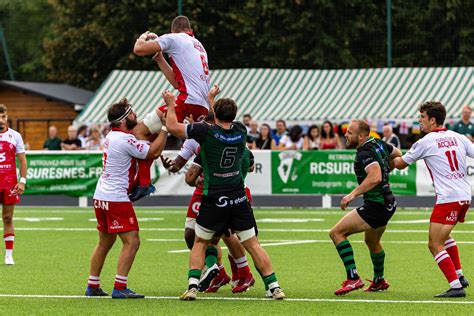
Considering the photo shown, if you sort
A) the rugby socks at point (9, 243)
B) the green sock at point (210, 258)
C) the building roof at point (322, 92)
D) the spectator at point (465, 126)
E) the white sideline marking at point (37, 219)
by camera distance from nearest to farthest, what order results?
the green sock at point (210, 258) → the rugby socks at point (9, 243) → the white sideline marking at point (37, 219) → the spectator at point (465, 126) → the building roof at point (322, 92)

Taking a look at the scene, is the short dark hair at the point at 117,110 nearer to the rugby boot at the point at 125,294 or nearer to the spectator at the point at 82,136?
the rugby boot at the point at 125,294

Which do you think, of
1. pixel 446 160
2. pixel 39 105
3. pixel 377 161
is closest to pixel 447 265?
pixel 446 160

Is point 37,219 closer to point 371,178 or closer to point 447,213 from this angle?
point 371,178

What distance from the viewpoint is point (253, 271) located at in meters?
15.7

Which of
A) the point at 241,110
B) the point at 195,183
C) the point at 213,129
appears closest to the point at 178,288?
the point at 195,183

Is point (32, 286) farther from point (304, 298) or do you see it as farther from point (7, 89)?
point (7, 89)

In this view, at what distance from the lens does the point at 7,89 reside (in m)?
48.8

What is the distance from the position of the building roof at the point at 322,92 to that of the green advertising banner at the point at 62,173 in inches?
410

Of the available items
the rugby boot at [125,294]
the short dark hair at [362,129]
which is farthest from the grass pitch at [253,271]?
the short dark hair at [362,129]

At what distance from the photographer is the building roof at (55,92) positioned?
47.4m

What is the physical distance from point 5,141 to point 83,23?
39.9 metres

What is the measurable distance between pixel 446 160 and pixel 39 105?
37320 mm

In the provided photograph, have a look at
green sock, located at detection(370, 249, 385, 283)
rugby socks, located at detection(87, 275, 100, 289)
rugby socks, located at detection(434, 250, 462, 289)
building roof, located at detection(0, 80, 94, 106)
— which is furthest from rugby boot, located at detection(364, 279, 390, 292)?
building roof, located at detection(0, 80, 94, 106)

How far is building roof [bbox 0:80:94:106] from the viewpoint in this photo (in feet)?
156
